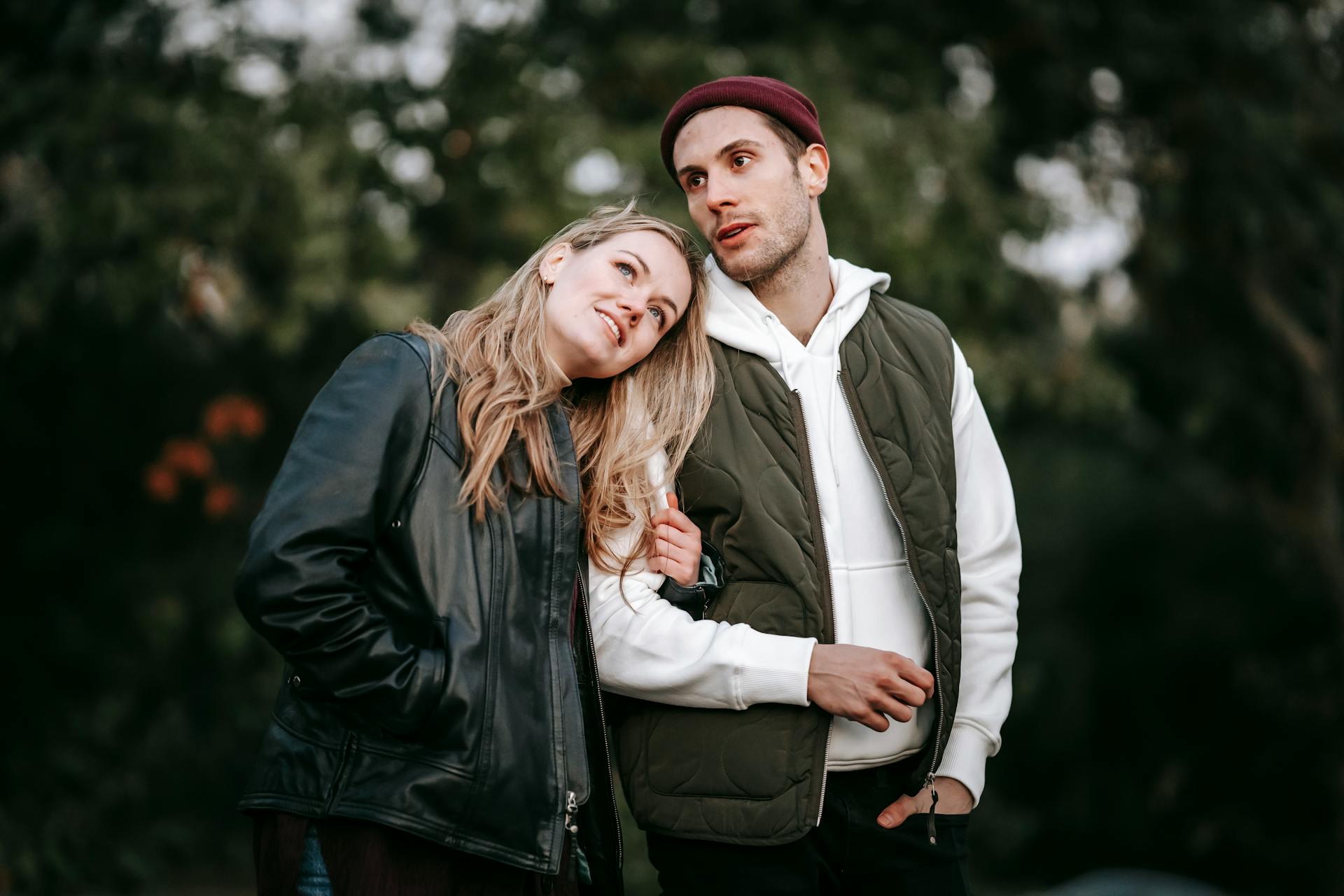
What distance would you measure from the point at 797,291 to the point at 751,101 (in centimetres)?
41

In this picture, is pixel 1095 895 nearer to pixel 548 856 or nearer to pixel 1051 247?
pixel 548 856

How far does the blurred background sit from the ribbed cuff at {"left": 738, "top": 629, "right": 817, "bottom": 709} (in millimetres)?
2806

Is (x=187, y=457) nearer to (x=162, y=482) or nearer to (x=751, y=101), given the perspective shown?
(x=162, y=482)

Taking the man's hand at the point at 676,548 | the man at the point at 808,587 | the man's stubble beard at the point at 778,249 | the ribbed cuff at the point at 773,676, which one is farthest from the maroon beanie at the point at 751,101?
the ribbed cuff at the point at 773,676

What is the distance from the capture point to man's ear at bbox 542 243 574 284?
94.0 inches

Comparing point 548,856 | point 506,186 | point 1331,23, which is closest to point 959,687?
point 548,856

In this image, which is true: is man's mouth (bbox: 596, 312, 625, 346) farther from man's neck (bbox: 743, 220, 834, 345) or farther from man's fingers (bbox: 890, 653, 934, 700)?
man's fingers (bbox: 890, 653, 934, 700)

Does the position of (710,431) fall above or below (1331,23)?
below

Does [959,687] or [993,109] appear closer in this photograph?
[959,687]

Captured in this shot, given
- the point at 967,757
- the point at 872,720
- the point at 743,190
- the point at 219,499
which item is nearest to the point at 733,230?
the point at 743,190

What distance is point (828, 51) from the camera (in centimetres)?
516

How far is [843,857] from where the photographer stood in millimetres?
2297

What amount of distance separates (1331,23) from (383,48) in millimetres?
4702

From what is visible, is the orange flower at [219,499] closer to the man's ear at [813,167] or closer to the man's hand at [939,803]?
the man's ear at [813,167]
